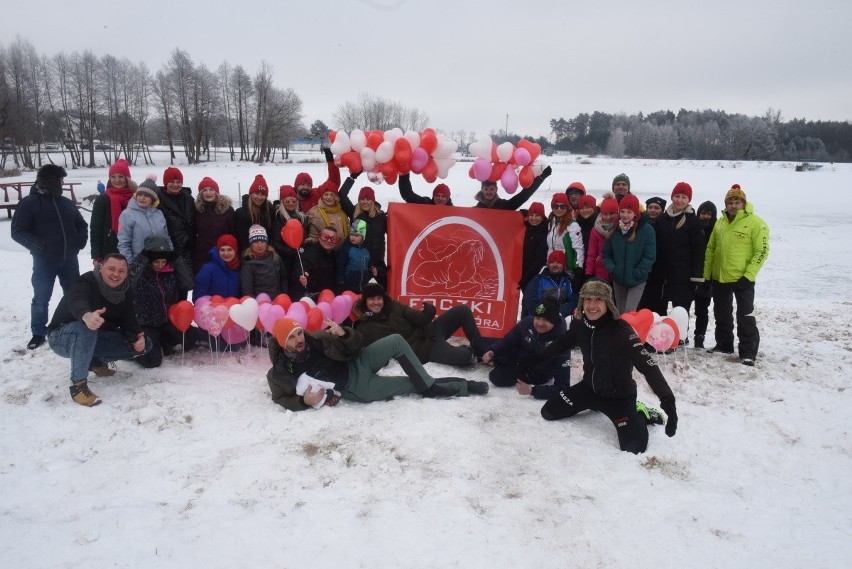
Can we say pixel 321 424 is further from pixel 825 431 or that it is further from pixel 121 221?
pixel 825 431

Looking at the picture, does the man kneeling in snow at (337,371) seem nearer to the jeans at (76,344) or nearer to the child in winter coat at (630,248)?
the jeans at (76,344)

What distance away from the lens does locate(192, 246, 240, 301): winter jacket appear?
556 centimetres

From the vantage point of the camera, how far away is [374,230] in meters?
6.24

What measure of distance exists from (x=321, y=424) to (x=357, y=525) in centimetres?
125

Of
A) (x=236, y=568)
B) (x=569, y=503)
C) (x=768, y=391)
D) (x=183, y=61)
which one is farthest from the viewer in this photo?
(x=183, y=61)

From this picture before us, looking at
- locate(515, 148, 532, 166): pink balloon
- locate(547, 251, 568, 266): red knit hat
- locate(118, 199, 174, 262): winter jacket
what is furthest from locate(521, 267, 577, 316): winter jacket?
locate(118, 199, 174, 262): winter jacket

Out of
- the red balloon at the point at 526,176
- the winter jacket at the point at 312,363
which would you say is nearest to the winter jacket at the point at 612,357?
the winter jacket at the point at 312,363

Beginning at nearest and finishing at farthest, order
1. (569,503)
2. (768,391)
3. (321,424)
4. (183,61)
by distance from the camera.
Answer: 1. (569,503)
2. (321,424)
3. (768,391)
4. (183,61)

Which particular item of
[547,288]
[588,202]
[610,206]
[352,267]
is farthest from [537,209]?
[352,267]

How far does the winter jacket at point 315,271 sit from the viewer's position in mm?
5957

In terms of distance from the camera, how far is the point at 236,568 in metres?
2.71

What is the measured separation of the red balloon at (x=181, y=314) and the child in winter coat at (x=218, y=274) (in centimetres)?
30

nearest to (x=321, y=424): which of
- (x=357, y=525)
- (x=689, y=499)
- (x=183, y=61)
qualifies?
(x=357, y=525)

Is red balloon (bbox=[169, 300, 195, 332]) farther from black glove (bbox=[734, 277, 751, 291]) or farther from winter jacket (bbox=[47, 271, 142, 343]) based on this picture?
black glove (bbox=[734, 277, 751, 291])
